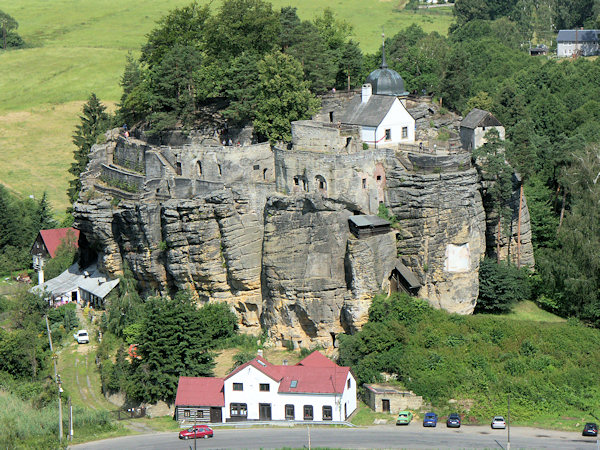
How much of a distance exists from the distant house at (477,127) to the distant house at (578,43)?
55.4m

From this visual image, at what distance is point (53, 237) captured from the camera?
333ft

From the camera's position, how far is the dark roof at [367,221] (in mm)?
75188

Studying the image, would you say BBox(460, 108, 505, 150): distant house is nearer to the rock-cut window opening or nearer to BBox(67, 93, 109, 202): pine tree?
the rock-cut window opening

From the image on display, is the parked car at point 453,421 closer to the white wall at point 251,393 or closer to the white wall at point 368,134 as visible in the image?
the white wall at point 251,393

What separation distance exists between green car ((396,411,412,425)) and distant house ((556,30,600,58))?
79276mm

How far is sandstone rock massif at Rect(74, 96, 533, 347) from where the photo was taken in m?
76.1

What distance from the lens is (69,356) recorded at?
83938 mm

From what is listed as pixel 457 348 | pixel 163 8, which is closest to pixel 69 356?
→ pixel 457 348

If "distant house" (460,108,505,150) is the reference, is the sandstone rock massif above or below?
below

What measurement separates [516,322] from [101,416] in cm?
2876

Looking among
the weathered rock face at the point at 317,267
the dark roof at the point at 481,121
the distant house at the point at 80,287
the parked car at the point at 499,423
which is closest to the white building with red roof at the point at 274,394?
the weathered rock face at the point at 317,267

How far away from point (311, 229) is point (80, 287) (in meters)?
25.3

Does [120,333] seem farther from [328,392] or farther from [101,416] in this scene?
[328,392]

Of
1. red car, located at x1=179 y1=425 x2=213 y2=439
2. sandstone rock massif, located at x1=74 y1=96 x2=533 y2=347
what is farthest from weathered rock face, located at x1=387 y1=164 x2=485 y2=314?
red car, located at x1=179 y1=425 x2=213 y2=439
